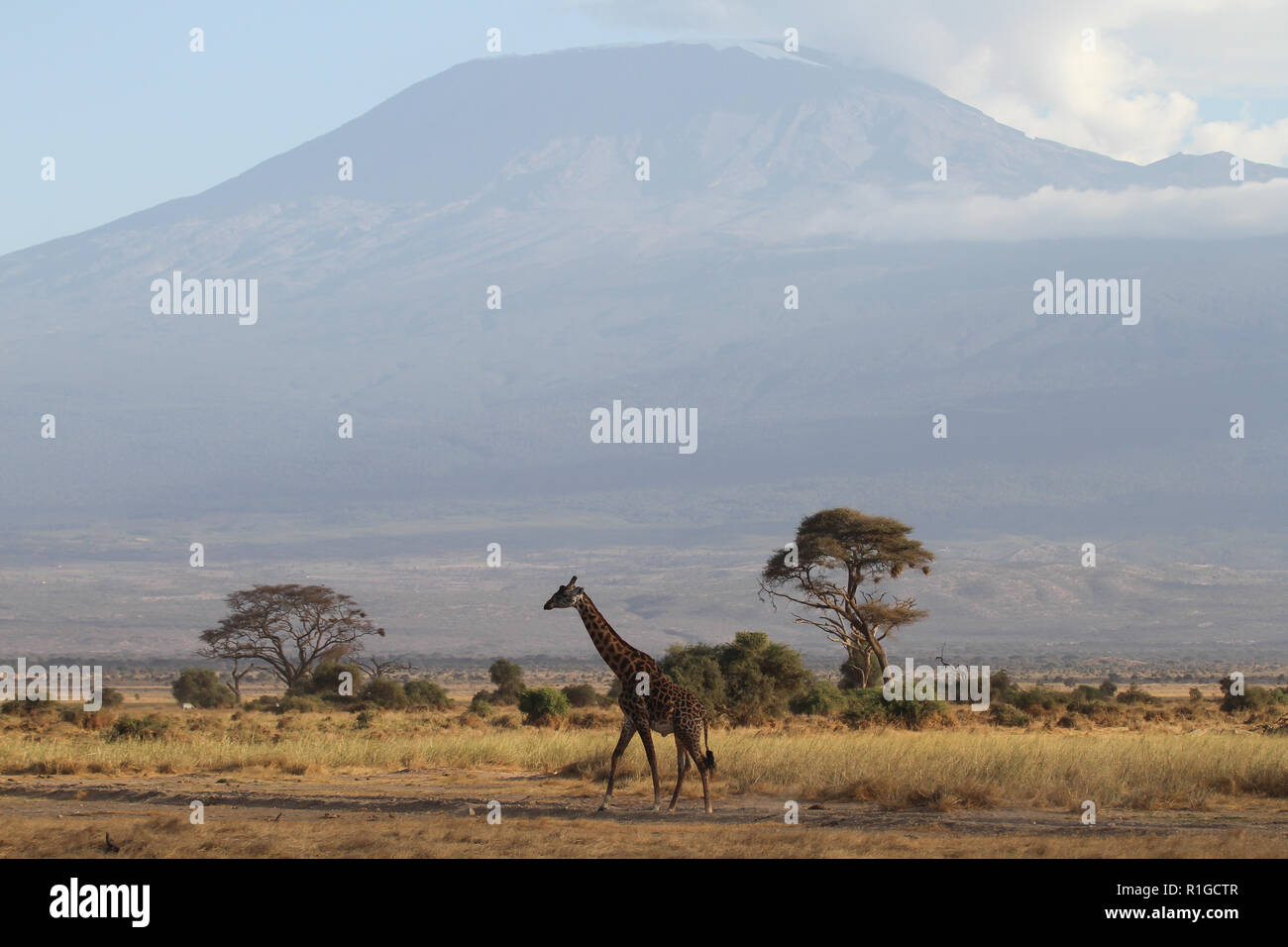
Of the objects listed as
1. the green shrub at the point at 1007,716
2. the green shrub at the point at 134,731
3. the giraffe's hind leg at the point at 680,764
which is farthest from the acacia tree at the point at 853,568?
the giraffe's hind leg at the point at 680,764

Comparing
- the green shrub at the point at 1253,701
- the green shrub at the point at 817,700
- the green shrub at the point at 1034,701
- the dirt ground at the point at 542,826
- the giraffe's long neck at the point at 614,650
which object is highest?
the giraffe's long neck at the point at 614,650

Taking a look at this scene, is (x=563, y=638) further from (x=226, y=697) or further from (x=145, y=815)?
(x=145, y=815)

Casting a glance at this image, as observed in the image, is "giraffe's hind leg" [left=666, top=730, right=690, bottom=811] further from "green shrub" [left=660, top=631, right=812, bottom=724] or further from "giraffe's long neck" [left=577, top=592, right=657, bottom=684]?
"green shrub" [left=660, top=631, right=812, bottom=724]

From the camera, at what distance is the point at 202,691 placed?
5572 cm

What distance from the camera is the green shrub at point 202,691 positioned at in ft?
180

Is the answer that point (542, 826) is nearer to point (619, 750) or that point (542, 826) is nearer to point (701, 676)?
point (619, 750)

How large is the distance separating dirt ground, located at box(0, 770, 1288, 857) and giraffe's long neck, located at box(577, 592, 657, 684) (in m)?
1.52

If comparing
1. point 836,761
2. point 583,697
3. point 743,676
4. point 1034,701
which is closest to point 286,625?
point 583,697

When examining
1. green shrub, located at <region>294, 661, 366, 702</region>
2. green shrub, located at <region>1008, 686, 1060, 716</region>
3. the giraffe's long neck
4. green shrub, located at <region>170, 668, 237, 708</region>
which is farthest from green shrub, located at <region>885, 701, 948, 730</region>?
green shrub, located at <region>170, 668, 237, 708</region>

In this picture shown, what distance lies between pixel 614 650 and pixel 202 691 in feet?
132

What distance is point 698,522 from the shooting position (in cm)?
19462

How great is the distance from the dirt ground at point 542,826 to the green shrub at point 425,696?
90.6 feet

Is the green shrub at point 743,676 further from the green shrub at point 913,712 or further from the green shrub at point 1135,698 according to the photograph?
the green shrub at point 1135,698

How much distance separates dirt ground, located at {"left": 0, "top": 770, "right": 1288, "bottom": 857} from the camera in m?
13.8
